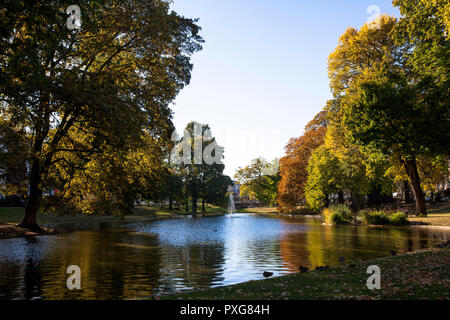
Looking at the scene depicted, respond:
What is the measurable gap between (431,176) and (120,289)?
43922 mm

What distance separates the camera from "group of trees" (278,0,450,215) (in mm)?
24922

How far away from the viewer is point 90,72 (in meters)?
19.8

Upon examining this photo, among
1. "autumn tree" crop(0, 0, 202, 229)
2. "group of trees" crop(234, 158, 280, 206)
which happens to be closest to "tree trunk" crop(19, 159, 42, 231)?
"autumn tree" crop(0, 0, 202, 229)

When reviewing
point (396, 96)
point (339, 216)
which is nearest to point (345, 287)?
point (396, 96)

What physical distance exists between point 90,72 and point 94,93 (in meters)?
3.38

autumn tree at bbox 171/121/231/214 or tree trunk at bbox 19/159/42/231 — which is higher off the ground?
autumn tree at bbox 171/121/231/214

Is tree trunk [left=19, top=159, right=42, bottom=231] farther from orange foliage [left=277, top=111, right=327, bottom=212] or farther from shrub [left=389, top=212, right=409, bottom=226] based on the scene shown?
orange foliage [left=277, top=111, right=327, bottom=212]

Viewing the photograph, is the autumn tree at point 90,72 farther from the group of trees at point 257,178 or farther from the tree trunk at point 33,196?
the group of trees at point 257,178

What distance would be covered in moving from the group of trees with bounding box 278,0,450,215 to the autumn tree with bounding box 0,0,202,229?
16544mm

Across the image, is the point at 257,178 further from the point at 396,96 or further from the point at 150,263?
the point at 150,263

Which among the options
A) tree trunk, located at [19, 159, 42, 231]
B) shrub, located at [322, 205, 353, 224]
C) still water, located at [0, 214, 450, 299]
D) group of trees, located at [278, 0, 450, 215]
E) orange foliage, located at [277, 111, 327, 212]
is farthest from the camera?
orange foliage, located at [277, 111, 327, 212]

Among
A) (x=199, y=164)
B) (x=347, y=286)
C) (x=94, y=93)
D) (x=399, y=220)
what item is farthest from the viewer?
(x=199, y=164)
